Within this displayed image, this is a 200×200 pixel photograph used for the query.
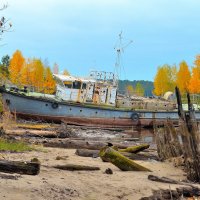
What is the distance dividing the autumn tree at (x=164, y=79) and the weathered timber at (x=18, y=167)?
78.3 metres

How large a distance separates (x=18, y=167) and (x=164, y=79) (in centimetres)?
8044

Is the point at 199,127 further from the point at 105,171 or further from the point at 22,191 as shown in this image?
the point at 22,191

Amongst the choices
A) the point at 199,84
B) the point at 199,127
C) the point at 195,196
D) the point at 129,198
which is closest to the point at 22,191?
the point at 129,198

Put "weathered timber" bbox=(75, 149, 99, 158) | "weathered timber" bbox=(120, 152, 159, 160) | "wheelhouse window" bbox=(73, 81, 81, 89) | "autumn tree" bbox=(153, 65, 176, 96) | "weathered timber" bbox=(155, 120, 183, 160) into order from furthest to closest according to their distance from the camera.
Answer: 1. "autumn tree" bbox=(153, 65, 176, 96)
2. "wheelhouse window" bbox=(73, 81, 81, 89)
3. "weathered timber" bbox=(120, 152, 159, 160)
4. "weathered timber" bbox=(75, 149, 99, 158)
5. "weathered timber" bbox=(155, 120, 183, 160)

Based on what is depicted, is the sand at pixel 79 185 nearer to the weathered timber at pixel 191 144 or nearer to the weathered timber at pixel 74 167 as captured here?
the weathered timber at pixel 74 167

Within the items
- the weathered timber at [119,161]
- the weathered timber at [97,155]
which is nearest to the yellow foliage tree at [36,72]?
the weathered timber at [97,155]

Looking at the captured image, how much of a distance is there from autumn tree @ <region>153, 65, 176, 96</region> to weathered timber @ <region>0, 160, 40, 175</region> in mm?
78278

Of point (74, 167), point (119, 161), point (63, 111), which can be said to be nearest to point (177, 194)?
point (74, 167)

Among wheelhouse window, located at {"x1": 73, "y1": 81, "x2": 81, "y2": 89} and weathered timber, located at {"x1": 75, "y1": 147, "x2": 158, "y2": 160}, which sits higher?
wheelhouse window, located at {"x1": 73, "y1": 81, "x2": 81, "y2": 89}

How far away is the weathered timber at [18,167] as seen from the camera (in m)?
8.01

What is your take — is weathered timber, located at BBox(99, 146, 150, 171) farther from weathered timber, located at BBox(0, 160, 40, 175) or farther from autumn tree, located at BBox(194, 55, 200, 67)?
autumn tree, located at BBox(194, 55, 200, 67)

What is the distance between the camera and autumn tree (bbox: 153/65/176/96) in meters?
86.2

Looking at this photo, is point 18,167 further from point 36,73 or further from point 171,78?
point 171,78

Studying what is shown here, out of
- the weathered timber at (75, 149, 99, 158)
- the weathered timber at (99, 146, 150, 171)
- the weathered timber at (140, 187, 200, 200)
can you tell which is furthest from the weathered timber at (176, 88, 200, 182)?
the weathered timber at (75, 149, 99, 158)
